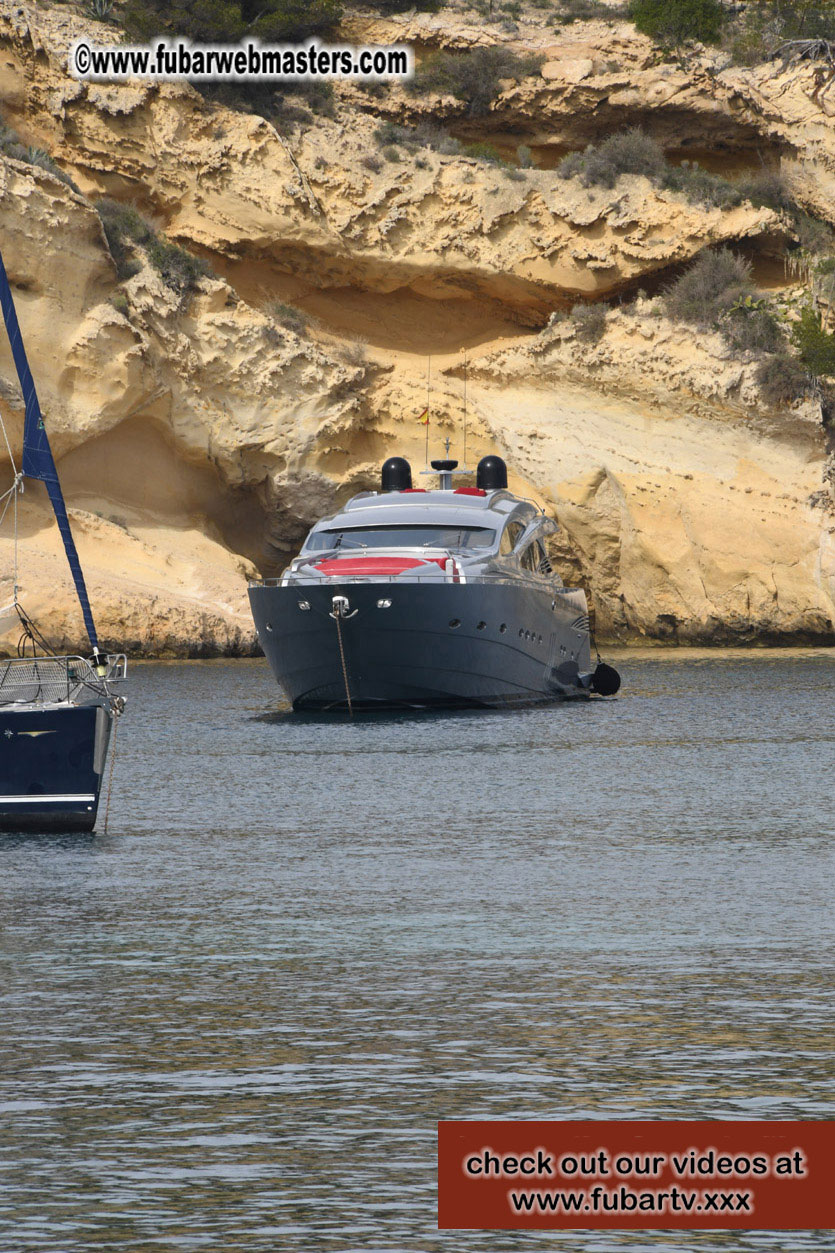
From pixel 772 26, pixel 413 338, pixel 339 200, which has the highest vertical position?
pixel 772 26

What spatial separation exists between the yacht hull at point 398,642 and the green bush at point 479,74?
82.7ft

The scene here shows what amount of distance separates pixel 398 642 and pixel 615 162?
24.8m

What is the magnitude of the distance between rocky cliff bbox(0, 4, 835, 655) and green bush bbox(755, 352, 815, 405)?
1.01 feet

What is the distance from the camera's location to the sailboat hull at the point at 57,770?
15.2 meters

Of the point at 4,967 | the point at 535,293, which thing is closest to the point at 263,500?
the point at 535,293

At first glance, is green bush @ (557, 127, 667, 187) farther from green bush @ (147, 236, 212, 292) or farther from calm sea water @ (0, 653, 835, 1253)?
calm sea water @ (0, 653, 835, 1253)

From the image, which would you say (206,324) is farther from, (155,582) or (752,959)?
(752,959)

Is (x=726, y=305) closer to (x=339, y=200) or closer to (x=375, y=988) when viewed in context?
(x=339, y=200)

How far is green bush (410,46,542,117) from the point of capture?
166ft

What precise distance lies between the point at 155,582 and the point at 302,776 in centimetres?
2120

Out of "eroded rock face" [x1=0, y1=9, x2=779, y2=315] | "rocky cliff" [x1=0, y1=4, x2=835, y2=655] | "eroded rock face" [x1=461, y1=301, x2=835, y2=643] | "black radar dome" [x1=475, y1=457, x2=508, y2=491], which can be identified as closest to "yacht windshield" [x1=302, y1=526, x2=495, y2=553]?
"black radar dome" [x1=475, y1=457, x2=508, y2=491]

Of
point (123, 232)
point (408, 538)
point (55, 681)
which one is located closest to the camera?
point (55, 681)

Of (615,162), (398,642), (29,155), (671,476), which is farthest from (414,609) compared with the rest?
(615,162)

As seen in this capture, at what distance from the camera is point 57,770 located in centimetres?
1536
